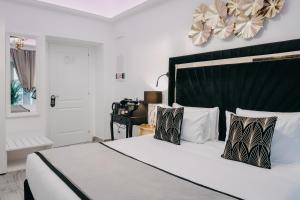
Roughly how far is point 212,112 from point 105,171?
1516 millimetres

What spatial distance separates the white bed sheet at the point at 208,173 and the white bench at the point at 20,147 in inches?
56.1

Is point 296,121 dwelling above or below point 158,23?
below

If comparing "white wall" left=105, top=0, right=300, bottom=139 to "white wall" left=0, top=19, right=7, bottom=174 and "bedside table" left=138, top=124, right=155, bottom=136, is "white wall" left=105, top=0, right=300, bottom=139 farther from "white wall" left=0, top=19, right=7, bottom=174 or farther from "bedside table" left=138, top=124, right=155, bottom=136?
"white wall" left=0, top=19, right=7, bottom=174

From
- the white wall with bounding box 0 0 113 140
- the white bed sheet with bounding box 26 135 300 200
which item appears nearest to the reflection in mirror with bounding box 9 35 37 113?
the white wall with bounding box 0 0 113 140

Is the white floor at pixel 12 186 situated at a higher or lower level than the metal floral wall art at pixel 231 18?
lower

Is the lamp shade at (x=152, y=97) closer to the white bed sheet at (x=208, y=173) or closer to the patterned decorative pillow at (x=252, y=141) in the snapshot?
→ the white bed sheet at (x=208, y=173)

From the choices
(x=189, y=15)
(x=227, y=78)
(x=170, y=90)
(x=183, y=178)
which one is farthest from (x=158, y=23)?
(x=183, y=178)

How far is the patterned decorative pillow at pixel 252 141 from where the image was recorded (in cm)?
175

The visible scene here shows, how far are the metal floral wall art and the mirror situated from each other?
267 cm

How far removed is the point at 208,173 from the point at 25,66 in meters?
3.51

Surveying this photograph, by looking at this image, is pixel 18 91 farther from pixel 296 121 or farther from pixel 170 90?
pixel 296 121

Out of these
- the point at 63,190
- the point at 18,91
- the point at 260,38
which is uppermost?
the point at 260,38

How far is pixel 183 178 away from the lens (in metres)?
1.51

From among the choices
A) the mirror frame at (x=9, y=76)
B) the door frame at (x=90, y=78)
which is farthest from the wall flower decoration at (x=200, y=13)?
the mirror frame at (x=9, y=76)
